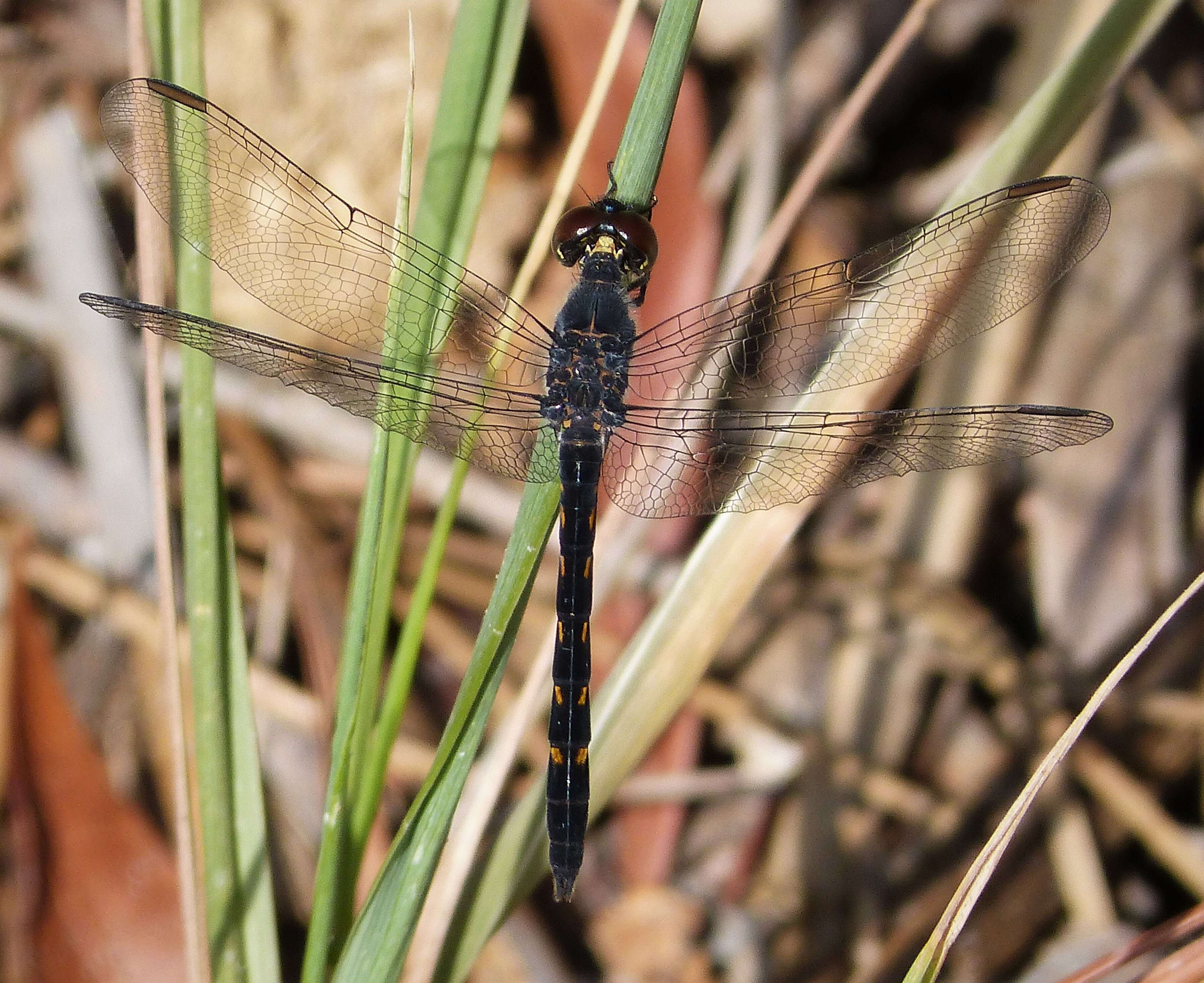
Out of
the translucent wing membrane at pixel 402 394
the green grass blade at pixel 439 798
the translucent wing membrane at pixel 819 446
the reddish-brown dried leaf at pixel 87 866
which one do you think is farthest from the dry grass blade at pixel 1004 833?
the reddish-brown dried leaf at pixel 87 866

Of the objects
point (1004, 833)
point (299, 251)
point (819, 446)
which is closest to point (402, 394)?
point (299, 251)

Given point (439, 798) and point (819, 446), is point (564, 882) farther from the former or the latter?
point (819, 446)

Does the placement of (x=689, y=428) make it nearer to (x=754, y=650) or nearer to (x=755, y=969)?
(x=754, y=650)

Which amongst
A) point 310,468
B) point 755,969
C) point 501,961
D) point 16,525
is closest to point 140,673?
point 16,525

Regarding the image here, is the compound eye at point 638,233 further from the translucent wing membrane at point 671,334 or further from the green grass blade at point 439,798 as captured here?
the green grass blade at point 439,798

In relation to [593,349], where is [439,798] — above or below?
below

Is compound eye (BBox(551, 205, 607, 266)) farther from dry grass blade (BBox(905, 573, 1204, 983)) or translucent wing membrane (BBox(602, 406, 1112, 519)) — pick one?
dry grass blade (BBox(905, 573, 1204, 983))
